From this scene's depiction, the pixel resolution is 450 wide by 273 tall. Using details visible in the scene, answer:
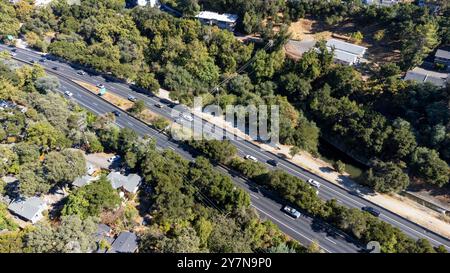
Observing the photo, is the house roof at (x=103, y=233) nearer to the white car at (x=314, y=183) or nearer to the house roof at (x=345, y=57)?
the white car at (x=314, y=183)

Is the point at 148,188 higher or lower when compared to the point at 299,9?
lower

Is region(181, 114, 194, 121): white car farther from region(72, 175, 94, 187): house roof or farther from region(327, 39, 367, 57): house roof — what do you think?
region(327, 39, 367, 57): house roof

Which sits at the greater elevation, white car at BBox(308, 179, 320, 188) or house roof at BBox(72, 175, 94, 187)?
house roof at BBox(72, 175, 94, 187)

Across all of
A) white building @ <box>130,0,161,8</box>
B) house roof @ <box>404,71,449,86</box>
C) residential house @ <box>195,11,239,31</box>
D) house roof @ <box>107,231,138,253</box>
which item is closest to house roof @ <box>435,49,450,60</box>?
house roof @ <box>404,71,449,86</box>

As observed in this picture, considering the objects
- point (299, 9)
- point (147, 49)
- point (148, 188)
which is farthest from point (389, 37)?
point (148, 188)

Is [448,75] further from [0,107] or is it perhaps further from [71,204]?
[0,107]

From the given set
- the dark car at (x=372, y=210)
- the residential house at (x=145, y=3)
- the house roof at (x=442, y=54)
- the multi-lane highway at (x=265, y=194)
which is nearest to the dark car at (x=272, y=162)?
the multi-lane highway at (x=265, y=194)

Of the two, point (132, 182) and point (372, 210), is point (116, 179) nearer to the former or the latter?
point (132, 182)
